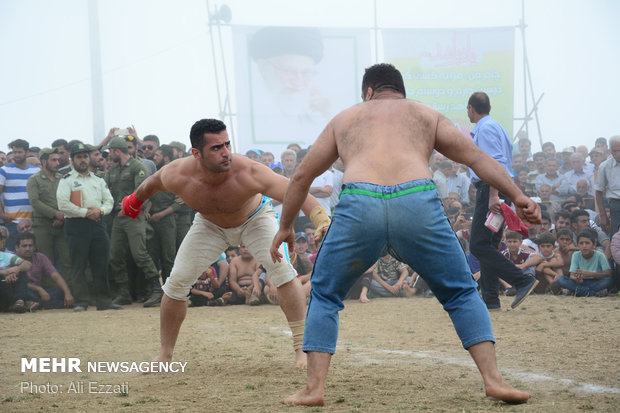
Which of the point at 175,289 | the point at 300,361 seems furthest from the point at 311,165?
the point at 175,289

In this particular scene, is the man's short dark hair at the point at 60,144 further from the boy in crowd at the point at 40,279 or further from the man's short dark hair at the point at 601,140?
the man's short dark hair at the point at 601,140

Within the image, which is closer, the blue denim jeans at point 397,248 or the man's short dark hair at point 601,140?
the blue denim jeans at point 397,248

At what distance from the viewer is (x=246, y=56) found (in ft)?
45.4

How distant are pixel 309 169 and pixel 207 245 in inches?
67.5

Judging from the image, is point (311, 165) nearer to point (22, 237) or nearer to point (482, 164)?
point (482, 164)

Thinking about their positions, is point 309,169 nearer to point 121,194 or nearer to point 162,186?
point 162,186

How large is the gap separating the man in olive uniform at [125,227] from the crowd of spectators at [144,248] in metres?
0.01

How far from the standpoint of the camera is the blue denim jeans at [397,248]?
3.44 metres

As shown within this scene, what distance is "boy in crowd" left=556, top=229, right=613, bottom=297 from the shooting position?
9.33m

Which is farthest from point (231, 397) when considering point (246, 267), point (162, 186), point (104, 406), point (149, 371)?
point (246, 267)

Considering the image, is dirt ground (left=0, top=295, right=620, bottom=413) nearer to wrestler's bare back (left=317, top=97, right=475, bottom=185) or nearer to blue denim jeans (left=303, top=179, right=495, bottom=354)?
blue denim jeans (left=303, top=179, right=495, bottom=354)

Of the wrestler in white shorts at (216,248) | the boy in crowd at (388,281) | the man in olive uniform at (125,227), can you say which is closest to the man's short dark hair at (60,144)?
the man in olive uniform at (125,227)

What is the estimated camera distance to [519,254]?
1004 cm

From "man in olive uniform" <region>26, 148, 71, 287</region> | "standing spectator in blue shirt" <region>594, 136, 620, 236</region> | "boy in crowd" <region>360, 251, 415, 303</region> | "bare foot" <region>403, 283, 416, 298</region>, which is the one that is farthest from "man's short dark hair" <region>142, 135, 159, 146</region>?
"standing spectator in blue shirt" <region>594, 136, 620, 236</region>
